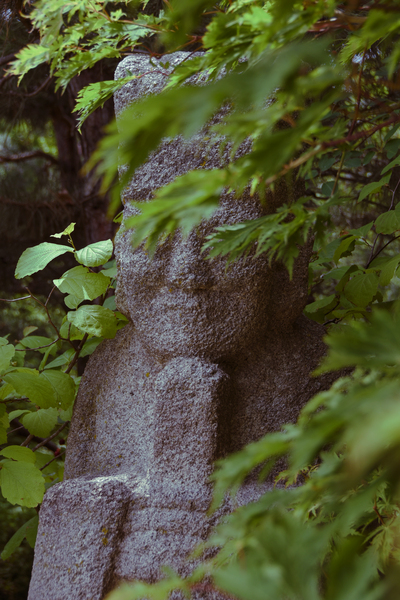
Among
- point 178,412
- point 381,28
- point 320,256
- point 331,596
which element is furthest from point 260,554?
point 320,256

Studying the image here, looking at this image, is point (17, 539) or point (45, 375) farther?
point (17, 539)

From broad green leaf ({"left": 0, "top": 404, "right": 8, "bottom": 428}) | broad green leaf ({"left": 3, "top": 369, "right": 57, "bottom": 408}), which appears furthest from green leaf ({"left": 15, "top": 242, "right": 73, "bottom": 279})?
broad green leaf ({"left": 0, "top": 404, "right": 8, "bottom": 428})

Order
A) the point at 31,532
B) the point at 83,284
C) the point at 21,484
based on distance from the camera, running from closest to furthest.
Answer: the point at 21,484
the point at 83,284
the point at 31,532

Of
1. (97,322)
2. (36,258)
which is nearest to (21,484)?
(97,322)

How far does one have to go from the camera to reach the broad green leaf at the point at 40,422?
138cm

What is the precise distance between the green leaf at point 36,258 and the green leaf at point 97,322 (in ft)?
0.46

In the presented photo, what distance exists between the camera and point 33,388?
123 cm

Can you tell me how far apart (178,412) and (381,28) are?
2.49 ft

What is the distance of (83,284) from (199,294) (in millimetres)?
356

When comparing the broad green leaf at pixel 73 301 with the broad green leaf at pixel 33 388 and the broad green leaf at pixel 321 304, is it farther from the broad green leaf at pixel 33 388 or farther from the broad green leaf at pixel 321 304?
the broad green leaf at pixel 321 304

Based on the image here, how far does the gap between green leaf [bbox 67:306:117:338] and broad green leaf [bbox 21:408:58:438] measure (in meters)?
0.29

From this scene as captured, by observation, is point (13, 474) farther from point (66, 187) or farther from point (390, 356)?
point (66, 187)

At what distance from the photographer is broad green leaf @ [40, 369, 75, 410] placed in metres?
1.28

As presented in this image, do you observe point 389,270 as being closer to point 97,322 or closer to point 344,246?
point 344,246
